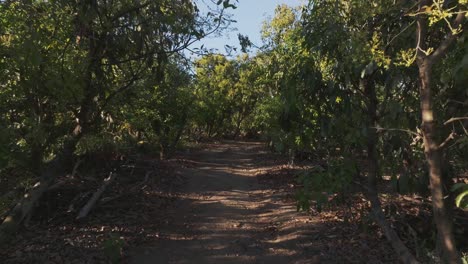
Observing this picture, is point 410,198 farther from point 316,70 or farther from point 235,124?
point 235,124

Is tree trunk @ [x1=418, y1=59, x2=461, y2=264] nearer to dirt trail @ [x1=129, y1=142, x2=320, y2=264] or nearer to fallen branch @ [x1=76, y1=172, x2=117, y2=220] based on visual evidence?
dirt trail @ [x1=129, y1=142, x2=320, y2=264]

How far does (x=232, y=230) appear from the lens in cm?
935

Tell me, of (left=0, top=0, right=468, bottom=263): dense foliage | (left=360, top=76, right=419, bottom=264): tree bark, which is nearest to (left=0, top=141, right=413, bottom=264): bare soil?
(left=360, top=76, right=419, bottom=264): tree bark

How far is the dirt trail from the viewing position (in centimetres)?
778

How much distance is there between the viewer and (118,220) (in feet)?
30.8

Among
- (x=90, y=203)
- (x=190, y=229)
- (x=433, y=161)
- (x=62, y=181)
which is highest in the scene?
(x=433, y=161)

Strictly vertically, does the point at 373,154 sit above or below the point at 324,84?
below

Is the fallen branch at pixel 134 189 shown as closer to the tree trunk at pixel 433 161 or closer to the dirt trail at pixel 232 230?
the dirt trail at pixel 232 230

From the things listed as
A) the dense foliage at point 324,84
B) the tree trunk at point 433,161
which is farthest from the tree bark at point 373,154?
the tree trunk at point 433,161

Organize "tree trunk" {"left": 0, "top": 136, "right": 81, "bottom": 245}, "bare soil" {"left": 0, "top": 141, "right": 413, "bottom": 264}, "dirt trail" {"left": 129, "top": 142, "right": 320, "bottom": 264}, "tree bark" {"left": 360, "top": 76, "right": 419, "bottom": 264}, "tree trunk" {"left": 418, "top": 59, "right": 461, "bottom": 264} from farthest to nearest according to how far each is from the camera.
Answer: "dirt trail" {"left": 129, "top": 142, "right": 320, "bottom": 264} < "bare soil" {"left": 0, "top": 141, "right": 413, "bottom": 264} < "tree trunk" {"left": 0, "top": 136, "right": 81, "bottom": 245} < "tree bark" {"left": 360, "top": 76, "right": 419, "bottom": 264} < "tree trunk" {"left": 418, "top": 59, "right": 461, "bottom": 264}

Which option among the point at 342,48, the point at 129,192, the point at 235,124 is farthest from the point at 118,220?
the point at 235,124

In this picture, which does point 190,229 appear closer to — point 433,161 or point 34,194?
point 34,194

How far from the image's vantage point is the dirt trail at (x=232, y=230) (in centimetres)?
778

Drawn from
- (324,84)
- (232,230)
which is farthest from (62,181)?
(324,84)
